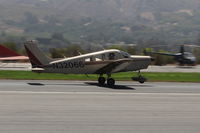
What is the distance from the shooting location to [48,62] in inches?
987

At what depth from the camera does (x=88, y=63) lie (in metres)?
26.2

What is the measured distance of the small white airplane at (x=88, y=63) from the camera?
2497 centimetres

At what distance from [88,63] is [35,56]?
10.6 feet

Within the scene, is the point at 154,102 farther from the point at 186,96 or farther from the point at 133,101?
the point at 186,96

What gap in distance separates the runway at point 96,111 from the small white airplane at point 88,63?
2707 mm

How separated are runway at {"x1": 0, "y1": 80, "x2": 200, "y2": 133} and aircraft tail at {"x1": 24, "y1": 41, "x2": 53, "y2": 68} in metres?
2.68

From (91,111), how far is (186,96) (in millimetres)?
7388

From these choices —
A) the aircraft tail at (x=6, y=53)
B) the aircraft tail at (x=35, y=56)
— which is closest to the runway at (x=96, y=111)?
the aircraft tail at (x=35, y=56)

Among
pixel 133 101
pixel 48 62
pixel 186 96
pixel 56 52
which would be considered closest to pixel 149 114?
pixel 133 101

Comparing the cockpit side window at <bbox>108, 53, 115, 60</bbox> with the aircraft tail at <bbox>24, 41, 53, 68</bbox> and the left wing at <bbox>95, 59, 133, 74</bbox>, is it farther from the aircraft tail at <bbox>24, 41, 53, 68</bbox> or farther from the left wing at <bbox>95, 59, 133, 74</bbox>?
the aircraft tail at <bbox>24, 41, 53, 68</bbox>

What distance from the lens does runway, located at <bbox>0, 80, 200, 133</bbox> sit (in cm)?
1271

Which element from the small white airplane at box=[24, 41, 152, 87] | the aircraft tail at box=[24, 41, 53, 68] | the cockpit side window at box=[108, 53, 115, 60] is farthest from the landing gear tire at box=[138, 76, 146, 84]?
the aircraft tail at box=[24, 41, 53, 68]

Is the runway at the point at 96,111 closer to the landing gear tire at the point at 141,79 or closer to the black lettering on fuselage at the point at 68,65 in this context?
the black lettering on fuselage at the point at 68,65

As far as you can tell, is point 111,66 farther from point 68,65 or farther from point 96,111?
point 96,111
